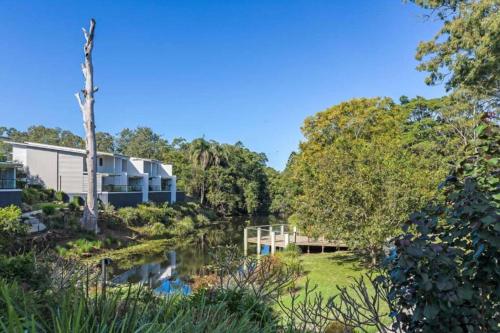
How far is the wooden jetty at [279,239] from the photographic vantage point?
18.4m

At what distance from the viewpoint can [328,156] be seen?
13039 mm

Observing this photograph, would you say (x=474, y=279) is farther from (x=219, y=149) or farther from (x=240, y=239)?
(x=219, y=149)

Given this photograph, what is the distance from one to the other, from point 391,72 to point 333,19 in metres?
3.64

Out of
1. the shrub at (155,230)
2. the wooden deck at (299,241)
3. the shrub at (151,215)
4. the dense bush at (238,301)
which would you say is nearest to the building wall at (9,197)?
the shrub at (155,230)

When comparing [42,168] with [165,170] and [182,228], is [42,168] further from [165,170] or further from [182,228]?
[165,170]

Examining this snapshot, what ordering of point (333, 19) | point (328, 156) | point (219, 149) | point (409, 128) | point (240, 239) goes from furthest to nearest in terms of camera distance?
point (219, 149), point (409, 128), point (240, 239), point (333, 19), point (328, 156)

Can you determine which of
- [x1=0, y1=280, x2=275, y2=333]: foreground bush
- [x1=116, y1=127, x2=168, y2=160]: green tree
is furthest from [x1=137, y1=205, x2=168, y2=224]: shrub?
[x1=116, y1=127, x2=168, y2=160]: green tree

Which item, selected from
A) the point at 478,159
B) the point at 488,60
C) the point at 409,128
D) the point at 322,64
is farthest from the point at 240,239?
the point at 478,159

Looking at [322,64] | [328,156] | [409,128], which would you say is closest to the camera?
[328,156]

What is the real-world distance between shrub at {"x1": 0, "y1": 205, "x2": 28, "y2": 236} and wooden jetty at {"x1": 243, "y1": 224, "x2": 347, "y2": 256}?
10.8 metres

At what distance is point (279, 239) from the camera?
20000 mm

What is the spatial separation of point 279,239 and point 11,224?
13182 mm

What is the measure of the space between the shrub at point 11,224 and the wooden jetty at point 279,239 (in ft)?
35.4

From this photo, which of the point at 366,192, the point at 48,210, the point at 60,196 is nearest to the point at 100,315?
the point at 366,192
